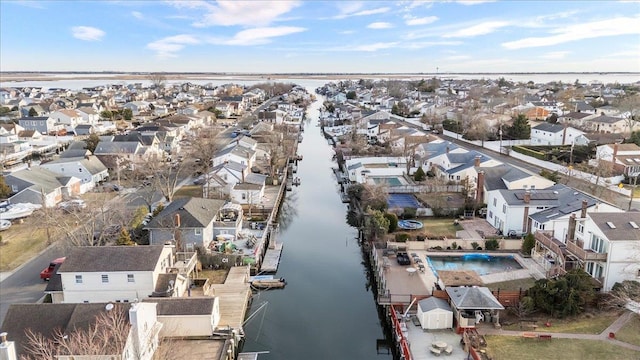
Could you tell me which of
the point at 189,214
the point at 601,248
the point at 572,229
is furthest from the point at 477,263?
the point at 189,214

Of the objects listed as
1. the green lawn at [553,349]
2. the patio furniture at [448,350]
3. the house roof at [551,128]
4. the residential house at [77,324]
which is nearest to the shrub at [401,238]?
the green lawn at [553,349]

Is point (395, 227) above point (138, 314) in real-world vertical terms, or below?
below

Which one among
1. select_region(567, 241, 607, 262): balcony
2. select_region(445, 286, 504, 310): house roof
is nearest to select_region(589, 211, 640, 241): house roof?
select_region(567, 241, 607, 262): balcony

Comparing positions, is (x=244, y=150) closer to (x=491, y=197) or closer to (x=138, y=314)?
(x=491, y=197)

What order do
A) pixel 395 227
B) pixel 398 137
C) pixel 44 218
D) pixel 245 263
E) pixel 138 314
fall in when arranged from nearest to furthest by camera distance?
pixel 138 314
pixel 245 263
pixel 44 218
pixel 395 227
pixel 398 137

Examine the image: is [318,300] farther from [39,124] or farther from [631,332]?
[39,124]

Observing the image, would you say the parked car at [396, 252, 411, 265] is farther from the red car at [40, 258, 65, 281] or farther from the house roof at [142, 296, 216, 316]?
the red car at [40, 258, 65, 281]

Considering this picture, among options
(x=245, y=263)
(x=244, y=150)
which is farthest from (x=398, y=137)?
(x=245, y=263)
